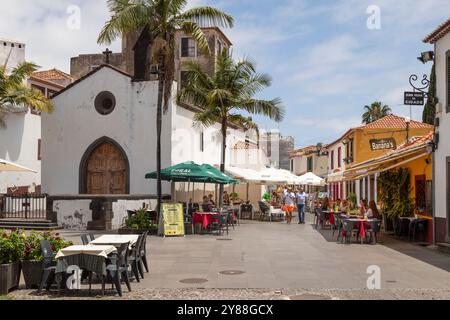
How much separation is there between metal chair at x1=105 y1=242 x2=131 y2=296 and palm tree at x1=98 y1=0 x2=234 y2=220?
35.3 ft

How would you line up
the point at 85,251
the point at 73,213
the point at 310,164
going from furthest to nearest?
the point at 310,164 < the point at 73,213 < the point at 85,251

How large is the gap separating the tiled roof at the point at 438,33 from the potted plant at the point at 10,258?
1244 cm

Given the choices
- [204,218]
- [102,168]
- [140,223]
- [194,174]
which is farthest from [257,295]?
[102,168]

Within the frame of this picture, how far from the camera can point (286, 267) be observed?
12.7m

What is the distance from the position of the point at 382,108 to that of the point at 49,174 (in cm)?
4689

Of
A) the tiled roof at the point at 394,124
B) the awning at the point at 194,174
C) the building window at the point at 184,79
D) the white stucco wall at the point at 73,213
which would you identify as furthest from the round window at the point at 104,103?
the tiled roof at the point at 394,124

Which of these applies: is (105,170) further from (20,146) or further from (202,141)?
(20,146)

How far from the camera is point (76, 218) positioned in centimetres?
2206

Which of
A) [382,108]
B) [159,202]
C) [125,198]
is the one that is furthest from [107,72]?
[382,108]

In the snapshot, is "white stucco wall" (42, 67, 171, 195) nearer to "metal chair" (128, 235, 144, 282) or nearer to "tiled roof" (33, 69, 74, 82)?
"tiled roof" (33, 69, 74, 82)

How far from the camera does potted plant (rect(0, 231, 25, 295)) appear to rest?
971 centimetres

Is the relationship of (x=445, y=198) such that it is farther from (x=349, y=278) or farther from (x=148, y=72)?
(x=148, y=72)

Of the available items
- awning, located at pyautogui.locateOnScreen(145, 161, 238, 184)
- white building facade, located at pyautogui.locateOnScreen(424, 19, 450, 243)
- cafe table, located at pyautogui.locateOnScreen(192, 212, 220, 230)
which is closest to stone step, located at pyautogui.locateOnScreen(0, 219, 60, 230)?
awning, located at pyautogui.locateOnScreen(145, 161, 238, 184)

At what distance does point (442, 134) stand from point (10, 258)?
12.3 meters
